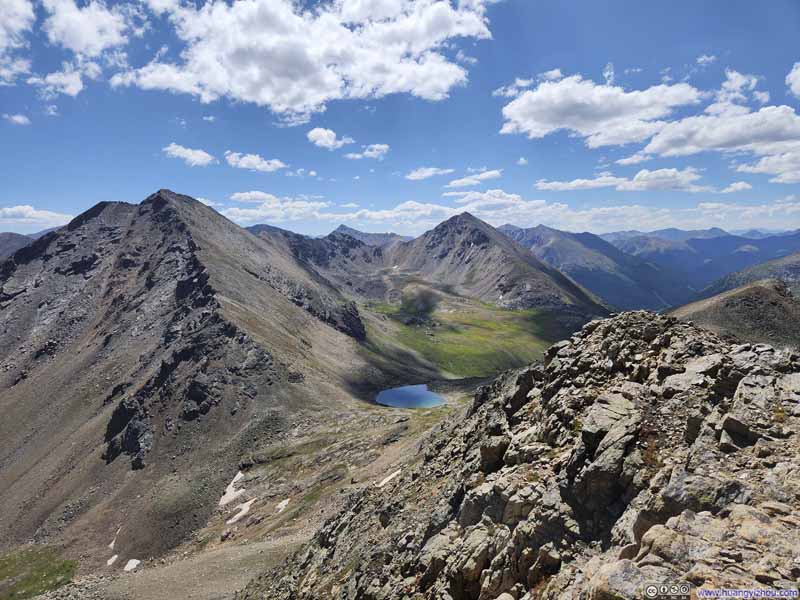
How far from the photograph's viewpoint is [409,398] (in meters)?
172

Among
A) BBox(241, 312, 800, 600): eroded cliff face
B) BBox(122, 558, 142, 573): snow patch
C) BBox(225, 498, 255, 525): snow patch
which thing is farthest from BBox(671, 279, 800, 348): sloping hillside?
BBox(122, 558, 142, 573): snow patch

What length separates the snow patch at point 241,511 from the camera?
3182 inches

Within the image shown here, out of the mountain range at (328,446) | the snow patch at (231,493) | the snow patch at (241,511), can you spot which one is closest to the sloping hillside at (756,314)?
the mountain range at (328,446)

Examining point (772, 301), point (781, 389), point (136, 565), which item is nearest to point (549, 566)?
point (781, 389)

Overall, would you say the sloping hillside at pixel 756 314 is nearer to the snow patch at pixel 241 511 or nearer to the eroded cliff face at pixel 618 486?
the snow patch at pixel 241 511

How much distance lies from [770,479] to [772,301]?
156 metres

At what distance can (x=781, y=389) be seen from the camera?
18.7 meters

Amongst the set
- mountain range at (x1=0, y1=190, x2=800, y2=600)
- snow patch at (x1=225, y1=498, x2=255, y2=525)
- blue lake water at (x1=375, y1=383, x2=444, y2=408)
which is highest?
mountain range at (x1=0, y1=190, x2=800, y2=600)

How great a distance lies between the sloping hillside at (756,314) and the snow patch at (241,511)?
118m

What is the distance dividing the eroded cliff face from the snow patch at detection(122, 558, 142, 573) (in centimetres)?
6098

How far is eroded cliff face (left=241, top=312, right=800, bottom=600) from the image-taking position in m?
14.2

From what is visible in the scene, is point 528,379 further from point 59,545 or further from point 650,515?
point 59,545

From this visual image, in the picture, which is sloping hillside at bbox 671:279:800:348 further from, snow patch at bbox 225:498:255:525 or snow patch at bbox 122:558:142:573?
snow patch at bbox 122:558:142:573

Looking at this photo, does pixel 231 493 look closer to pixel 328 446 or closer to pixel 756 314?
pixel 328 446
